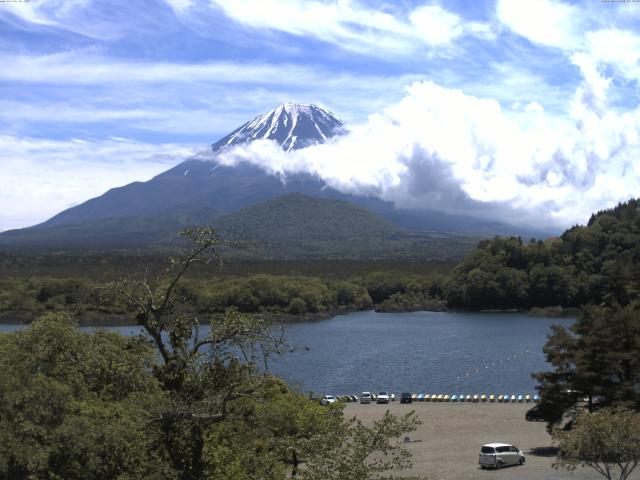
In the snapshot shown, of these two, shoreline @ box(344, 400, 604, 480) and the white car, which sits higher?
shoreline @ box(344, 400, 604, 480)

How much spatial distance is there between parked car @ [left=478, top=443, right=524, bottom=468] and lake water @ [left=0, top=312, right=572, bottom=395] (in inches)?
384

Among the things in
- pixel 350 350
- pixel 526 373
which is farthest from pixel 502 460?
pixel 350 350

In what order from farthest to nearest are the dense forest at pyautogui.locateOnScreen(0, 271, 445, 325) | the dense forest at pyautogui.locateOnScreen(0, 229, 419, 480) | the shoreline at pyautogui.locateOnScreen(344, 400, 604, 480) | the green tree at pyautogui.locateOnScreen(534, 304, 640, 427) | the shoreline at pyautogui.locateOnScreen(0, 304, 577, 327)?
the dense forest at pyautogui.locateOnScreen(0, 271, 445, 325), the shoreline at pyautogui.locateOnScreen(0, 304, 577, 327), the green tree at pyautogui.locateOnScreen(534, 304, 640, 427), the shoreline at pyautogui.locateOnScreen(344, 400, 604, 480), the dense forest at pyautogui.locateOnScreen(0, 229, 419, 480)

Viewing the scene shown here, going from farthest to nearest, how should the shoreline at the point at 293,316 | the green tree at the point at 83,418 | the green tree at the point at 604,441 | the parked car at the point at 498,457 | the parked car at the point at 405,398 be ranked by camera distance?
the shoreline at the point at 293,316
the parked car at the point at 405,398
the parked car at the point at 498,457
the green tree at the point at 604,441
the green tree at the point at 83,418

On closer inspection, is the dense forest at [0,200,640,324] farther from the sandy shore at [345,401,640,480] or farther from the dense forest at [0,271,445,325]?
the sandy shore at [345,401,640,480]

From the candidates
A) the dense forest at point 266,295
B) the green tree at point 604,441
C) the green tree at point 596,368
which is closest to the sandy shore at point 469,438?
the green tree at point 596,368

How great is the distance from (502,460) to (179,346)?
17175mm

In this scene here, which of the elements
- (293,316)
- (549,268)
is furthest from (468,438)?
(549,268)

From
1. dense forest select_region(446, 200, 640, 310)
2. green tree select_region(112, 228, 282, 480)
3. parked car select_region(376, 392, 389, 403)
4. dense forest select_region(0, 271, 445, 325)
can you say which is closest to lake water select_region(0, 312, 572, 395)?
parked car select_region(376, 392, 389, 403)

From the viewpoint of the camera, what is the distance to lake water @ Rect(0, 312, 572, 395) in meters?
49.9

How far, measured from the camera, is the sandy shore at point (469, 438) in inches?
966

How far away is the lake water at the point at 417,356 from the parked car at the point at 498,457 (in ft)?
32.0

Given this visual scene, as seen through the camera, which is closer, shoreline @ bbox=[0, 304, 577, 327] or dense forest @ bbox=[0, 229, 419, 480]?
dense forest @ bbox=[0, 229, 419, 480]

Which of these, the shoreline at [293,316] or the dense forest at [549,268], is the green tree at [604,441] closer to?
the shoreline at [293,316]
